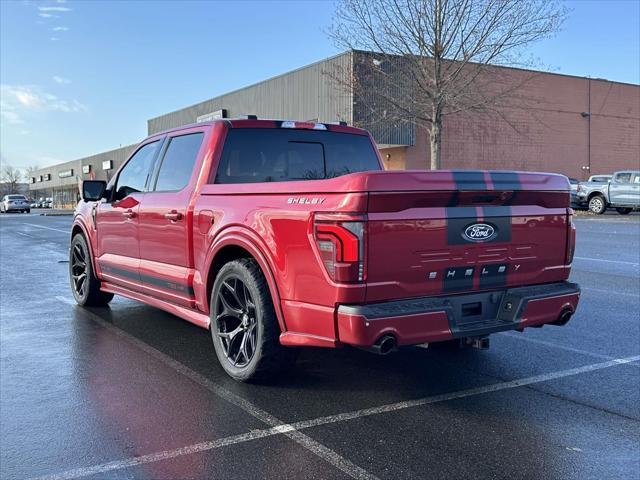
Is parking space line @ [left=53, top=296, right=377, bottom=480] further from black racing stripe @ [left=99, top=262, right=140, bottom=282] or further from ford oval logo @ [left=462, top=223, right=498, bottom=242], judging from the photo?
ford oval logo @ [left=462, top=223, right=498, bottom=242]

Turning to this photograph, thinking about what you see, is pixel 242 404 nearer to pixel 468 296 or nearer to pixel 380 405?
pixel 380 405

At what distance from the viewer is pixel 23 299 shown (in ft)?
28.3

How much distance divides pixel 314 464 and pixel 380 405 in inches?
40.6

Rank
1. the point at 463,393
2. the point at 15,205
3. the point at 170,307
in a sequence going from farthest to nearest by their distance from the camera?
the point at 15,205 < the point at 170,307 < the point at 463,393

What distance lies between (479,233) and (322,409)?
1573mm

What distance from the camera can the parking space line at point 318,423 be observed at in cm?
336

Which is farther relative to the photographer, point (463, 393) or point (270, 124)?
point (270, 124)

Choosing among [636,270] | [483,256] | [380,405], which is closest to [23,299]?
[380,405]

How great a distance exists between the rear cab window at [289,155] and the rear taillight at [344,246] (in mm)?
1789

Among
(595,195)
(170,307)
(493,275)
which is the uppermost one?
(595,195)

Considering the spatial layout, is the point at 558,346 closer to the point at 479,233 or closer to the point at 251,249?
the point at 479,233

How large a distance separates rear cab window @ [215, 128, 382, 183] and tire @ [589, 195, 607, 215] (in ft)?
84.7

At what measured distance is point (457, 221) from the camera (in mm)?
4027

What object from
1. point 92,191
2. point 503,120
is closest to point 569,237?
point 92,191
